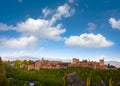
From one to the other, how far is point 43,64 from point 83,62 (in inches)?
982

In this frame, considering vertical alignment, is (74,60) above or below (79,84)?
above

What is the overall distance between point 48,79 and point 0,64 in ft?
→ 346

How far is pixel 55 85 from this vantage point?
11075 cm

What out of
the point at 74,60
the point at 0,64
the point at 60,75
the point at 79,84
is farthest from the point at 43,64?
the point at 0,64

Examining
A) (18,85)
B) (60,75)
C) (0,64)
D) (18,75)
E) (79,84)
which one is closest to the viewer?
(0,64)

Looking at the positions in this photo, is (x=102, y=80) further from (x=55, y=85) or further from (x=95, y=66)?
(x=95, y=66)

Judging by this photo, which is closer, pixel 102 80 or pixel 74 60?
pixel 102 80

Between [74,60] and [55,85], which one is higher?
[74,60]

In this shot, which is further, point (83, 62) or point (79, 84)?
point (83, 62)

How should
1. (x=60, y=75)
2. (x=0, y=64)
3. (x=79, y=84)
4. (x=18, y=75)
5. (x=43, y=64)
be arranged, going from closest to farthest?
1. (x=0, y=64)
2. (x=79, y=84)
3. (x=18, y=75)
4. (x=60, y=75)
5. (x=43, y=64)

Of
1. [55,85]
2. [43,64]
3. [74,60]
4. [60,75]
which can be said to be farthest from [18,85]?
[74,60]

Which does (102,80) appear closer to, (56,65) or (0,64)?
(56,65)

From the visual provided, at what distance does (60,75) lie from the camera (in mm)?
131125

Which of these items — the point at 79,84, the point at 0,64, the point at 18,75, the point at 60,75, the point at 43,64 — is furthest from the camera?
the point at 43,64
